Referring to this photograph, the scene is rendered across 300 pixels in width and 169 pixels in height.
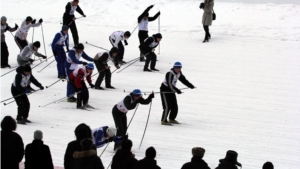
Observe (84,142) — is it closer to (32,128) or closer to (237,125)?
(32,128)

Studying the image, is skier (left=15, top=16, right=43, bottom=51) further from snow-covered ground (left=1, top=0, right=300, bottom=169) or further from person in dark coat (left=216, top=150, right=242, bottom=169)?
person in dark coat (left=216, top=150, right=242, bottom=169)

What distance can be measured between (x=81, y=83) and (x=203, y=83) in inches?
131

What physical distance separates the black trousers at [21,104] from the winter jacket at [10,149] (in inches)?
168

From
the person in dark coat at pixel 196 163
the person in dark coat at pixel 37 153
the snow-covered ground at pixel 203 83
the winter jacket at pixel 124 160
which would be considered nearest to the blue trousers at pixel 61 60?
the snow-covered ground at pixel 203 83

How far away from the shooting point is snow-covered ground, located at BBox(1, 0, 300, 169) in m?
9.98

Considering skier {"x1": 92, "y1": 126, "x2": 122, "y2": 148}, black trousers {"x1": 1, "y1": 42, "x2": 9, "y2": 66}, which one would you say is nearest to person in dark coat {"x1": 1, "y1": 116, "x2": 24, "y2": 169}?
skier {"x1": 92, "y1": 126, "x2": 122, "y2": 148}

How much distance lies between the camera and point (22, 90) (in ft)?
35.3

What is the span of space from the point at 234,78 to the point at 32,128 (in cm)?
570

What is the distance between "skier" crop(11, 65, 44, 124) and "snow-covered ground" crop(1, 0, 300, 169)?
33 centimetres

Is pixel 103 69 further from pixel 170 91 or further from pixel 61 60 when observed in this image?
pixel 170 91

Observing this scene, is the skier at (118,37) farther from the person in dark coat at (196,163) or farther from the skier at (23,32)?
the person in dark coat at (196,163)

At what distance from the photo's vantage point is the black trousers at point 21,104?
10805 millimetres

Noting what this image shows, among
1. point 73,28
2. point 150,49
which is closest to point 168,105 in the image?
point 150,49

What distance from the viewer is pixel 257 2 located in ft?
66.3
